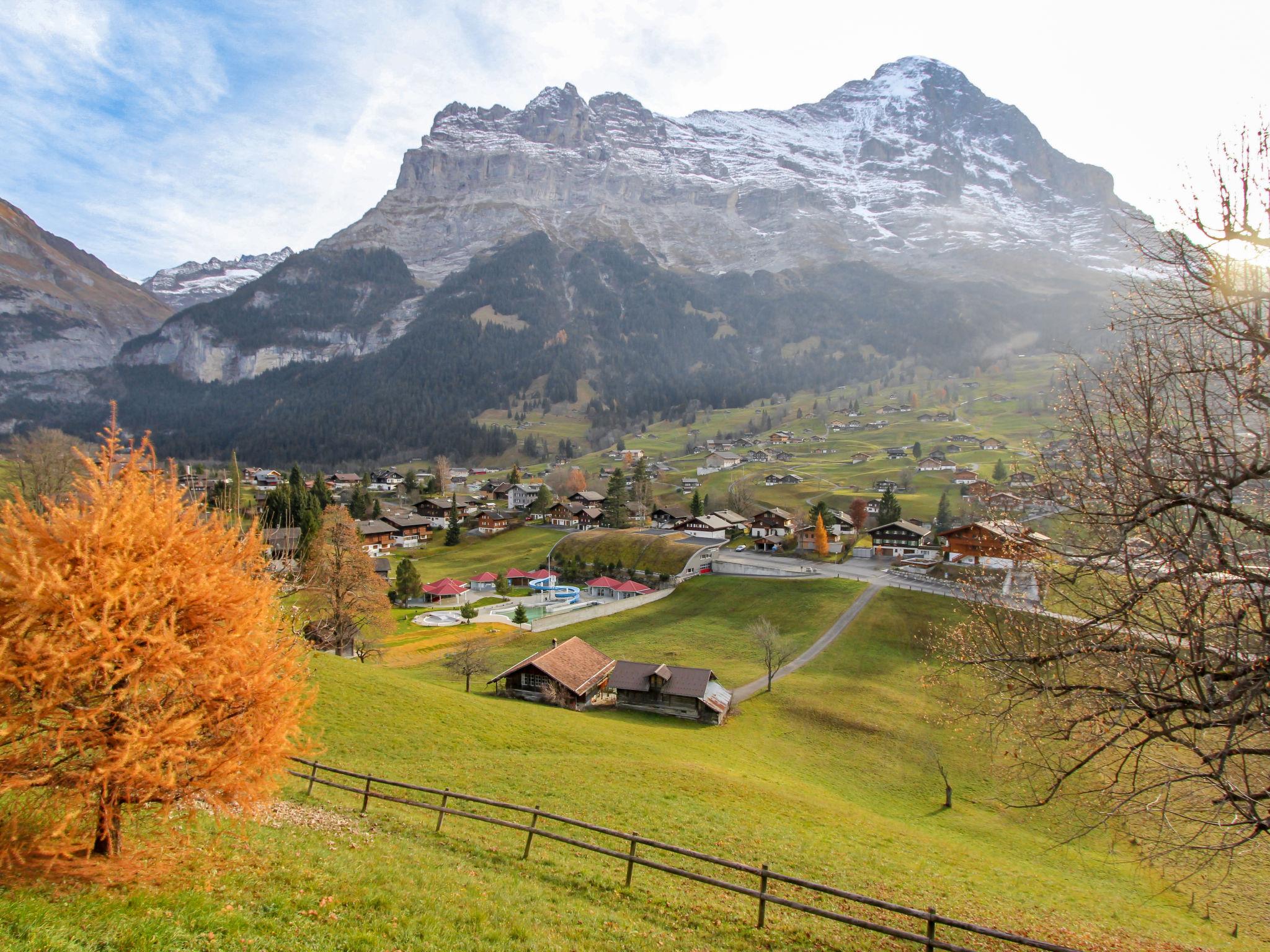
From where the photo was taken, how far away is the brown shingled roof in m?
39.2

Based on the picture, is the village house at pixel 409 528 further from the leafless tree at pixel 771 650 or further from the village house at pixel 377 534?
the leafless tree at pixel 771 650

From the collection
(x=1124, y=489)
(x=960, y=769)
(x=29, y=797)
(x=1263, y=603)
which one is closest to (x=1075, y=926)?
(x=1263, y=603)

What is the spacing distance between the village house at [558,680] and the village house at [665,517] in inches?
2338

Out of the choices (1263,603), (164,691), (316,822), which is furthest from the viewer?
(316,822)

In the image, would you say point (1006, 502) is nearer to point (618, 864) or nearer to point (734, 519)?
point (618, 864)

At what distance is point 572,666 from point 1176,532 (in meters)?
37.2

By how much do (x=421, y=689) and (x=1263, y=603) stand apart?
3227cm

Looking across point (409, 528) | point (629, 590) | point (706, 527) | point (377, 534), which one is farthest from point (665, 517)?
point (377, 534)

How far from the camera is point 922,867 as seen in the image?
1784 centimetres

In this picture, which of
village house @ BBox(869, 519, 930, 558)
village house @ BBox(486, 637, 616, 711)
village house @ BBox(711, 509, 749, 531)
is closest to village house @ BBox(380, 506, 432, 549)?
village house @ BBox(711, 509, 749, 531)

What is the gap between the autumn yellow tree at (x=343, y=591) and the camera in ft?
131

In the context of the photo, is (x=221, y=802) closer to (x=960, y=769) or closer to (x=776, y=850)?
(x=776, y=850)

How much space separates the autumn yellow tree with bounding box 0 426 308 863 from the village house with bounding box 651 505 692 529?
91810 millimetres

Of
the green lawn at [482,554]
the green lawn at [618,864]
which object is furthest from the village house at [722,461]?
the green lawn at [618,864]
